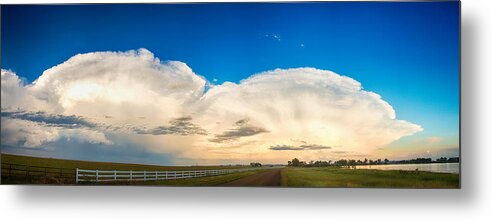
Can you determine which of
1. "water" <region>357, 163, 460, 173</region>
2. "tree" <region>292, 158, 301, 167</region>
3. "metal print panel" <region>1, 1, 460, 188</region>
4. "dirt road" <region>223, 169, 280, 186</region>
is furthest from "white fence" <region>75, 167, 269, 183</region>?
"water" <region>357, 163, 460, 173</region>

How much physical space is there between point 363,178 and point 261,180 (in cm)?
105

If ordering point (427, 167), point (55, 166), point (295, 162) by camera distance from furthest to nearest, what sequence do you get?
point (55, 166)
point (295, 162)
point (427, 167)

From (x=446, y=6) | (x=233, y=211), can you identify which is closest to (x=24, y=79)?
(x=233, y=211)

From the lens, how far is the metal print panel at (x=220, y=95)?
5.76 meters

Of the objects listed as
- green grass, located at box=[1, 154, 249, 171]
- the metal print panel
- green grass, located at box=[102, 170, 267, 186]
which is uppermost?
the metal print panel

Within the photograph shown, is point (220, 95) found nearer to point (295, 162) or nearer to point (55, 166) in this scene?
point (295, 162)

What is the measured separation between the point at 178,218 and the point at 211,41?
1920mm

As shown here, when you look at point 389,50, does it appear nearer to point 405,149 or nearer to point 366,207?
point 405,149

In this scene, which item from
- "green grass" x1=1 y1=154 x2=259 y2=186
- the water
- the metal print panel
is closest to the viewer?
the water

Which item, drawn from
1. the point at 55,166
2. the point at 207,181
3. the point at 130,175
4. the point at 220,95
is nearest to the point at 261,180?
the point at 207,181

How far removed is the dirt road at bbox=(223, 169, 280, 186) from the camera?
5.75 meters

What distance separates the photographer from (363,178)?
5770mm

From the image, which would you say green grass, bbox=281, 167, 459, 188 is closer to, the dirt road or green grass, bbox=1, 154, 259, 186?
the dirt road

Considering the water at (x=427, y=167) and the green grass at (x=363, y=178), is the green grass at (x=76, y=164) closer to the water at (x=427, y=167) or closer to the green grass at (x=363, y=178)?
the green grass at (x=363, y=178)
